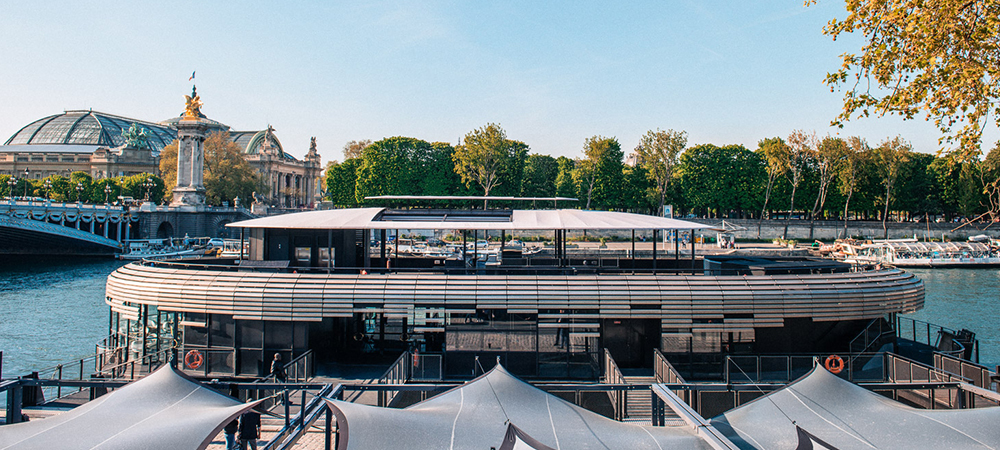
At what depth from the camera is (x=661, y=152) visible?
93.0m

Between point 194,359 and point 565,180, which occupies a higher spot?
point 565,180

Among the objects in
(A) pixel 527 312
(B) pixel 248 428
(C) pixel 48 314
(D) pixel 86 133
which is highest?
(D) pixel 86 133

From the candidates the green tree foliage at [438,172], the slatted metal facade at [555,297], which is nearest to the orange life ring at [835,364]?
the slatted metal facade at [555,297]

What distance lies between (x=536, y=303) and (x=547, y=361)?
2.00m

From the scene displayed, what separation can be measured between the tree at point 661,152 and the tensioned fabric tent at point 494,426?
275ft

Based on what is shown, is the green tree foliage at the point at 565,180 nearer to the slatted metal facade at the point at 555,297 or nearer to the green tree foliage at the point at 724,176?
the green tree foliage at the point at 724,176

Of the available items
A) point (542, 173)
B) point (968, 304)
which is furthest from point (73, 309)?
point (542, 173)

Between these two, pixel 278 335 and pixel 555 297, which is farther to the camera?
pixel 278 335

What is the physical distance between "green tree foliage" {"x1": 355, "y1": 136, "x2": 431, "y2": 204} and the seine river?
132 feet

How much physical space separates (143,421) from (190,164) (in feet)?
315

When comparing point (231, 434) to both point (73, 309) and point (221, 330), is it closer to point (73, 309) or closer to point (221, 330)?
point (221, 330)

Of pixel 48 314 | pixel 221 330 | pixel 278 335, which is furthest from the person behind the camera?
pixel 48 314

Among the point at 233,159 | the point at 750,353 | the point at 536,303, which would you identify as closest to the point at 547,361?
the point at 536,303

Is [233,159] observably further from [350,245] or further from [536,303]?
[536,303]
